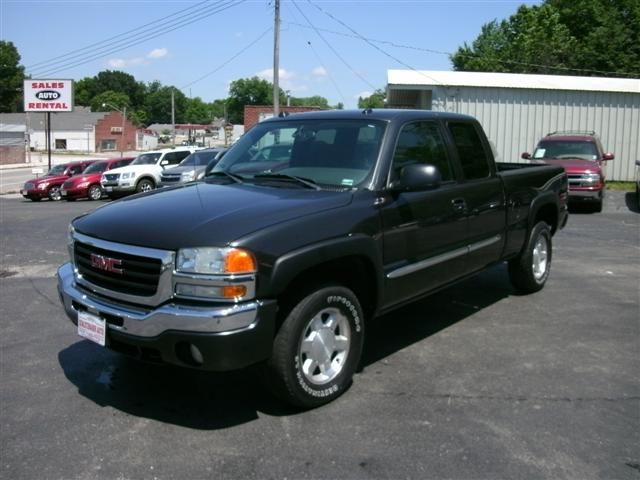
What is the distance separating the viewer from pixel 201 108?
607 feet

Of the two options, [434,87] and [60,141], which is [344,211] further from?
[60,141]

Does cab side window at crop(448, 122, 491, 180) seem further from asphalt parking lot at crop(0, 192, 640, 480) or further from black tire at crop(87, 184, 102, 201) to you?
black tire at crop(87, 184, 102, 201)

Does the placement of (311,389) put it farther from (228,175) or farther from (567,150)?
(567,150)

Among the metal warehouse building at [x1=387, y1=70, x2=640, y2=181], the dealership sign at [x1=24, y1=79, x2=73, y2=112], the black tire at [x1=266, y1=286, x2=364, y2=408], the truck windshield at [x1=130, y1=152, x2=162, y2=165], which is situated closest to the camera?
Result: the black tire at [x1=266, y1=286, x2=364, y2=408]

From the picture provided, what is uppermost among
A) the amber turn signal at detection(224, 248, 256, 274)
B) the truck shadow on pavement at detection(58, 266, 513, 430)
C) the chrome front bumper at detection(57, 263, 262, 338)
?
the amber turn signal at detection(224, 248, 256, 274)

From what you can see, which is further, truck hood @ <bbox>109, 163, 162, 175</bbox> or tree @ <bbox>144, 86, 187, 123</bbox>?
tree @ <bbox>144, 86, 187, 123</bbox>

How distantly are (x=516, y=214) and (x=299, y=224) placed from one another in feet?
10.7

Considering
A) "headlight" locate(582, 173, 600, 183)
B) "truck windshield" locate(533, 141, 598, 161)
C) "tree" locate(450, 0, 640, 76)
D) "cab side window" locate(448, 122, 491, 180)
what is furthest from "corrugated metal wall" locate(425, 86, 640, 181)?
"tree" locate(450, 0, 640, 76)

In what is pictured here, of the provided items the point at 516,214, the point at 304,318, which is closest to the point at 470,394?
the point at 304,318

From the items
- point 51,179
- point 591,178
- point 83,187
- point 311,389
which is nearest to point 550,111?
point 591,178

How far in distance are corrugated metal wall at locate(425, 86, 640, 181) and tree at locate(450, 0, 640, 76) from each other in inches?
828

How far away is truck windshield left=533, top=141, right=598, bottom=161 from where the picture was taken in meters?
16.6

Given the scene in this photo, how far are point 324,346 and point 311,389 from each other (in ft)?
0.91

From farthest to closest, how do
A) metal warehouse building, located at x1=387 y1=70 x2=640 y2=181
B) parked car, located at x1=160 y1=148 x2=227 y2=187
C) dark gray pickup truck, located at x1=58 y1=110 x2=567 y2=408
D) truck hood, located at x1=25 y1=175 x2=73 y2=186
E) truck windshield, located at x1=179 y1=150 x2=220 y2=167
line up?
truck hood, located at x1=25 y1=175 x2=73 y2=186, metal warehouse building, located at x1=387 y1=70 x2=640 y2=181, truck windshield, located at x1=179 y1=150 x2=220 y2=167, parked car, located at x1=160 y1=148 x2=227 y2=187, dark gray pickup truck, located at x1=58 y1=110 x2=567 y2=408
